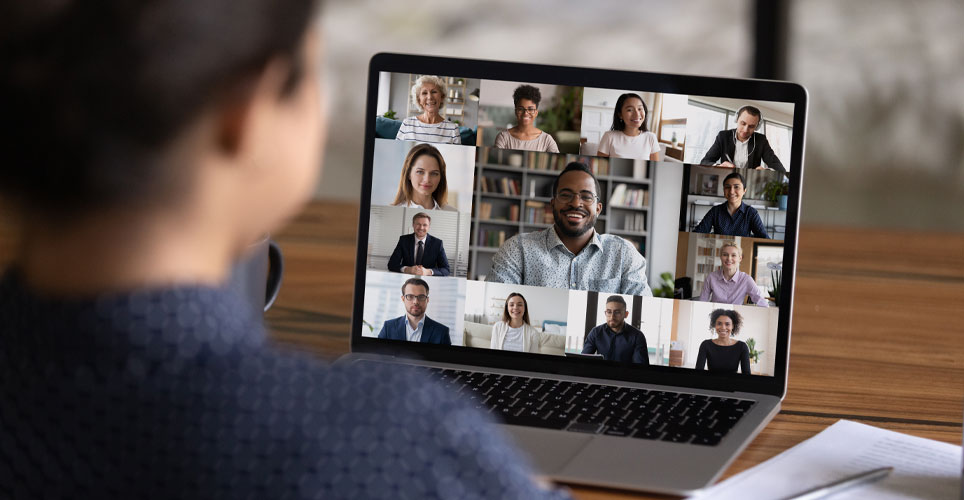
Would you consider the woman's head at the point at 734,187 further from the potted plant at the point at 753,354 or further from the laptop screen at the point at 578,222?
the potted plant at the point at 753,354

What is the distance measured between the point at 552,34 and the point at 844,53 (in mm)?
747

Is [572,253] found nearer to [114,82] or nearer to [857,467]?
[857,467]

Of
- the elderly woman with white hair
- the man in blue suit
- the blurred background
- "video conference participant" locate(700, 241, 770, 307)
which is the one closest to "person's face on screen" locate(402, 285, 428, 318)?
the man in blue suit

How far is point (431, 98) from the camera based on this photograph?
853mm

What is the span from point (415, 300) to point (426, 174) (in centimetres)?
12

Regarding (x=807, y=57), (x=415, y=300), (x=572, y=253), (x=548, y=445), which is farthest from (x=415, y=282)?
(x=807, y=57)

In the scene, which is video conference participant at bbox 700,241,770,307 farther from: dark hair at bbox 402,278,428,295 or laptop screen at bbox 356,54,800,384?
dark hair at bbox 402,278,428,295

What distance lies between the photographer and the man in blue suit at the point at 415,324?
850mm

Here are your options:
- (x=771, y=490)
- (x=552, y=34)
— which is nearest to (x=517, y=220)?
(x=771, y=490)

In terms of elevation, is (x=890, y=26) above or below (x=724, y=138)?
above

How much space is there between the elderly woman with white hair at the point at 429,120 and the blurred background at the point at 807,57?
55.9 inches

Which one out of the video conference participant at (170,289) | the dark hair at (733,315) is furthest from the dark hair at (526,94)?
the video conference participant at (170,289)

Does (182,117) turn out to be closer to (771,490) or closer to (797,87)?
(771,490)

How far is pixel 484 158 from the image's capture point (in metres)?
0.85
